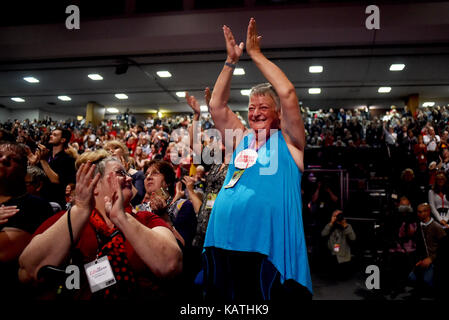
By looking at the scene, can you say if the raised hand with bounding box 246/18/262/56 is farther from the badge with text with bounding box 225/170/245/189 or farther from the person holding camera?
the person holding camera

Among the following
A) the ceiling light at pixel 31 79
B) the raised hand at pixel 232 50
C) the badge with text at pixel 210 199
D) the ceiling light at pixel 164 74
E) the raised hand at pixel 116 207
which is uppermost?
the ceiling light at pixel 31 79

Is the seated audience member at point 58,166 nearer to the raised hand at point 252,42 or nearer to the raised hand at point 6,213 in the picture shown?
the raised hand at point 6,213

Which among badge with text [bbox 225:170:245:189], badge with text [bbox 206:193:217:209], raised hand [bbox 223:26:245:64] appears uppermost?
raised hand [bbox 223:26:245:64]

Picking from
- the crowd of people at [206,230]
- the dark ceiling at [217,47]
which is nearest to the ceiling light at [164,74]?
the dark ceiling at [217,47]

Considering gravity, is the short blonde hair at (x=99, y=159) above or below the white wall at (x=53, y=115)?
below

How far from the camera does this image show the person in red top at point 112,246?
1.16m

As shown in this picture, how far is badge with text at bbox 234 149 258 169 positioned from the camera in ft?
4.25

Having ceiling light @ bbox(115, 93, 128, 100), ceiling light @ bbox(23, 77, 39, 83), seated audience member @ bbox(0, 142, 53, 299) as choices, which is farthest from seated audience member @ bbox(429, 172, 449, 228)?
ceiling light @ bbox(23, 77, 39, 83)

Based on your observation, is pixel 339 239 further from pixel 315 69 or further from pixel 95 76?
pixel 95 76

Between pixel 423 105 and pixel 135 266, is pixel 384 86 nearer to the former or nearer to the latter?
pixel 423 105

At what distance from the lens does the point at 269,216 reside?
45.1 inches

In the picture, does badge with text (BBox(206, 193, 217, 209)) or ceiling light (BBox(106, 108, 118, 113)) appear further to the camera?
ceiling light (BBox(106, 108, 118, 113))

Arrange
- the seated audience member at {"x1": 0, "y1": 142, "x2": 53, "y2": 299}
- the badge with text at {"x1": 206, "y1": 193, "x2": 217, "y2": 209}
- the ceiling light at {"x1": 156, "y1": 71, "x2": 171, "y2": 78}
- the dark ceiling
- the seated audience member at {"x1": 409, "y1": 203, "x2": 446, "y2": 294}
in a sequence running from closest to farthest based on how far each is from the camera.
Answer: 1. the seated audience member at {"x1": 0, "y1": 142, "x2": 53, "y2": 299}
2. the badge with text at {"x1": 206, "y1": 193, "x2": 217, "y2": 209}
3. the seated audience member at {"x1": 409, "y1": 203, "x2": 446, "y2": 294}
4. the dark ceiling
5. the ceiling light at {"x1": 156, "y1": 71, "x2": 171, "y2": 78}
